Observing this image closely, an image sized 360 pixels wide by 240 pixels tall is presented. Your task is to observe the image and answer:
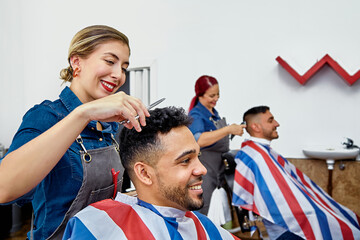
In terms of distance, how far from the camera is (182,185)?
3.44ft

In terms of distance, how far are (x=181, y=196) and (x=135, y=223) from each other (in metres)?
0.18

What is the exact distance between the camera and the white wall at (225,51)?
344 cm

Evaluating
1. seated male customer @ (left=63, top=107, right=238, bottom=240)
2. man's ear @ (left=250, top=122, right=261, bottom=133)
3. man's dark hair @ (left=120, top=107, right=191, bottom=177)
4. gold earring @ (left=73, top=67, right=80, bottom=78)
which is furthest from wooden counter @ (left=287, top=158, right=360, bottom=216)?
gold earring @ (left=73, top=67, right=80, bottom=78)

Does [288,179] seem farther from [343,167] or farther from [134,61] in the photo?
[134,61]

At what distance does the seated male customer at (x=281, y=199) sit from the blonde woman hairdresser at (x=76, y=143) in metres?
1.31

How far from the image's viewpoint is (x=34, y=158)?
0.73 metres

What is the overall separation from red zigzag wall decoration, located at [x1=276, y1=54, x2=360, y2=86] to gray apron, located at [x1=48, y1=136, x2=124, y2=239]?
2775 mm

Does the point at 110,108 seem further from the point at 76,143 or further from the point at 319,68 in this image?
the point at 319,68

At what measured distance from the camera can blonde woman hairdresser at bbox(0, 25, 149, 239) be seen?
0.74 metres

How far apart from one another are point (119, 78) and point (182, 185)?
0.45m

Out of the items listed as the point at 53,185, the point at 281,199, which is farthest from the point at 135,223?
the point at 281,199

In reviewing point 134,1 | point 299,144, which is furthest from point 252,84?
point 134,1

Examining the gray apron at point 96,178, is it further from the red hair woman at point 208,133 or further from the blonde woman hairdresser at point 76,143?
the red hair woman at point 208,133

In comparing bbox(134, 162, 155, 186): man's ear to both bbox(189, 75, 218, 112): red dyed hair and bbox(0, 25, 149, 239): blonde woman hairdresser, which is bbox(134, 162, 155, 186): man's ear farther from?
bbox(189, 75, 218, 112): red dyed hair
